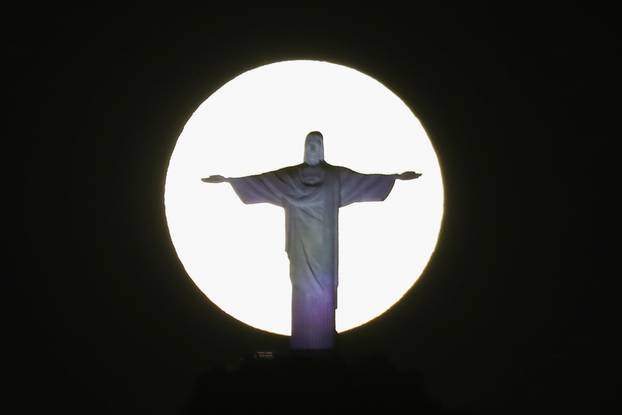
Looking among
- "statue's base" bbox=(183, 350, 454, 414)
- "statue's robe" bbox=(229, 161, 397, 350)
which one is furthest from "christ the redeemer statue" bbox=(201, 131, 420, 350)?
"statue's base" bbox=(183, 350, 454, 414)

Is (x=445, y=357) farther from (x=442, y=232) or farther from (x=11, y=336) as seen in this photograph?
(x=11, y=336)

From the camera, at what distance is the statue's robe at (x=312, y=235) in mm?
9359

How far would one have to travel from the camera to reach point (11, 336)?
10.8m

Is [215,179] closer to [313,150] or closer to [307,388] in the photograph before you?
[313,150]

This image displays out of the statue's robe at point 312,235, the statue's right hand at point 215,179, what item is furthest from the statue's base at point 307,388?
the statue's right hand at point 215,179

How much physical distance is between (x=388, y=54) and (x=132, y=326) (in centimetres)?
263

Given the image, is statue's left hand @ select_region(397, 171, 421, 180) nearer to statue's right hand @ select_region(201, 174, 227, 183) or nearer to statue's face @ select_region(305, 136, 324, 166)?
statue's face @ select_region(305, 136, 324, 166)

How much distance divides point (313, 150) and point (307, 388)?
4.90 ft

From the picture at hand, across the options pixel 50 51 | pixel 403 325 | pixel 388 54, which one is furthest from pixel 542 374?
pixel 50 51

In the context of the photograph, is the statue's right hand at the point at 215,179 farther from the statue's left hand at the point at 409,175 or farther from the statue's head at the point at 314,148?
the statue's left hand at the point at 409,175

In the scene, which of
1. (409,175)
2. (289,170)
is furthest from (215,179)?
(409,175)

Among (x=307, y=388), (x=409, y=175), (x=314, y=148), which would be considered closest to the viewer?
(x=307, y=388)

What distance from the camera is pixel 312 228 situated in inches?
370

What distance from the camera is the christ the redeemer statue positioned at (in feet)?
30.7
